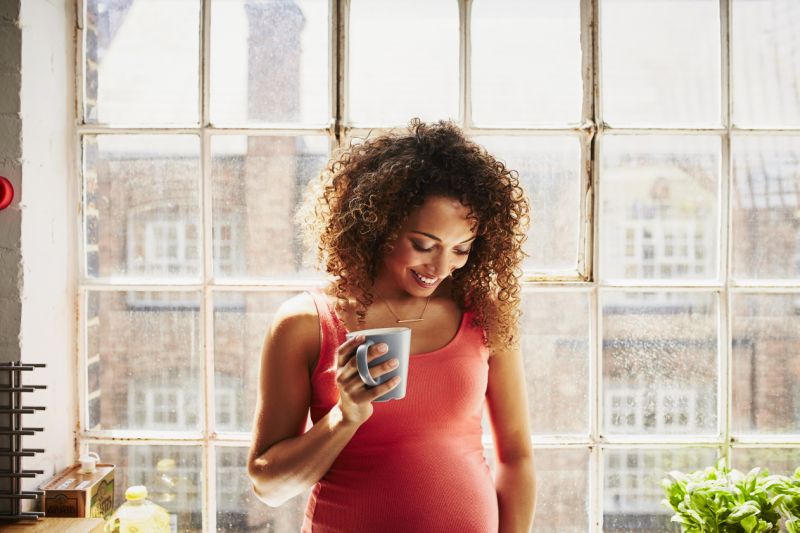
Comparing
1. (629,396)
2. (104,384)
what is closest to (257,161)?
(104,384)

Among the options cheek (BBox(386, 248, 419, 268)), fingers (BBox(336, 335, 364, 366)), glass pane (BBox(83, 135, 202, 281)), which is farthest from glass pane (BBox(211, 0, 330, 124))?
fingers (BBox(336, 335, 364, 366))

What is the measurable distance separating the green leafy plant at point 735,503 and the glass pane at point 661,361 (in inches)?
8.7

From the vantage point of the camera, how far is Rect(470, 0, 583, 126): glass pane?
1.81m

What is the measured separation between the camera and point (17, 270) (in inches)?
63.6

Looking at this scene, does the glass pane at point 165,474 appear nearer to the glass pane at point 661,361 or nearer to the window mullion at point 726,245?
the glass pane at point 661,361

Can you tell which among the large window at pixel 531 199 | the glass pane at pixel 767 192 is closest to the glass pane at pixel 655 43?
the large window at pixel 531 199

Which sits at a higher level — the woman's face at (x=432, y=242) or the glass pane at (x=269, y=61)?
the glass pane at (x=269, y=61)

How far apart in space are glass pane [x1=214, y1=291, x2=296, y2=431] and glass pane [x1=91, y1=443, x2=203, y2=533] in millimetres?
168

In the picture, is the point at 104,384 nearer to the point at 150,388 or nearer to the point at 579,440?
the point at 150,388

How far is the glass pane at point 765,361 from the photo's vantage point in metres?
1.83

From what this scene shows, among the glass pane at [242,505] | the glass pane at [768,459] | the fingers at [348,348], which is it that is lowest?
the glass pane at [242,505]

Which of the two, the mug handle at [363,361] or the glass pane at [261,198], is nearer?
the mug handle at [363,361]

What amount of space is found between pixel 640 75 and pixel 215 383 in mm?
1428

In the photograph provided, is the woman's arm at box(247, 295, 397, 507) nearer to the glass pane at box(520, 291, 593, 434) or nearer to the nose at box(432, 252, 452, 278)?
the nose at box(432, 252, 452, 278)
